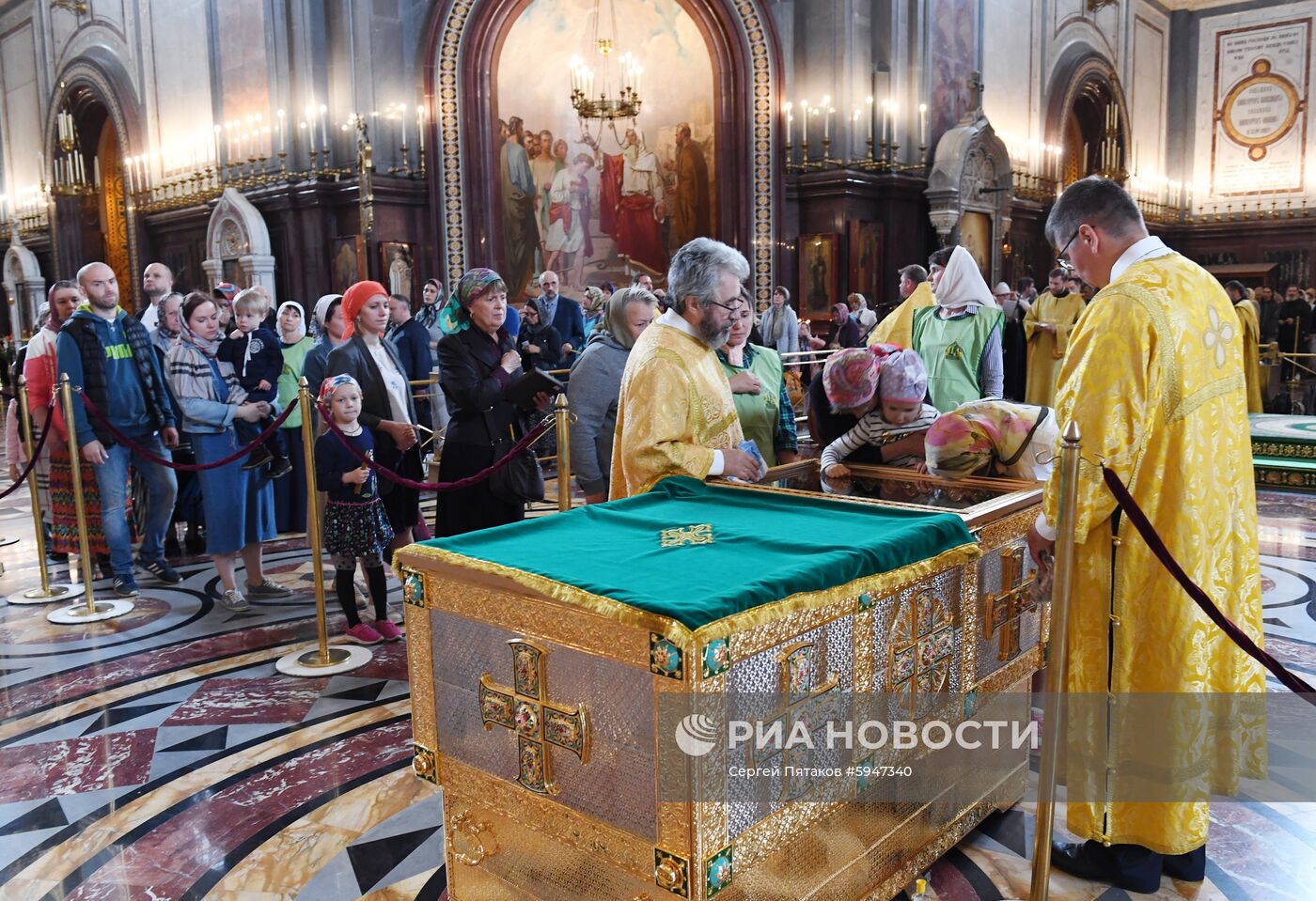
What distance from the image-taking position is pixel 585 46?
1434 centimetres

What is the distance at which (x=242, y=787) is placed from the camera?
3.50 m

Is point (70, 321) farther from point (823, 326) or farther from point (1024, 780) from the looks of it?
point (823, 326)

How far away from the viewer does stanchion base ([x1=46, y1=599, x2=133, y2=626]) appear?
17.9 ft

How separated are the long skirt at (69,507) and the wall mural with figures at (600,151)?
794 centimetres

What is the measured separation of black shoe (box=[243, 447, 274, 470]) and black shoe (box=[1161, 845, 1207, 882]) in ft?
14.8

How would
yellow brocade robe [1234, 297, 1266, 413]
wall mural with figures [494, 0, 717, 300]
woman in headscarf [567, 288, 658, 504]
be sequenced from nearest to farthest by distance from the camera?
woman in headscarf [567, 288, 658, 504] < yellow brocade robe [1234, 297, 1266, 413] < wall mural with figures [494, 0, 717, 300]

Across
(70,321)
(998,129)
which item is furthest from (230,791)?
(998,129)

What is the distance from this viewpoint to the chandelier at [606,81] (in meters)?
12.8

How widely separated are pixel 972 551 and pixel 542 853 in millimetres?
1301

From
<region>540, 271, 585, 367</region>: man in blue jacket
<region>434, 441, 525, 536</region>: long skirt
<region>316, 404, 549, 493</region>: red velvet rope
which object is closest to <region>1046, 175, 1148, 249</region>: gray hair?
<region>316, 404, 549, 493</region>: red velvet rope

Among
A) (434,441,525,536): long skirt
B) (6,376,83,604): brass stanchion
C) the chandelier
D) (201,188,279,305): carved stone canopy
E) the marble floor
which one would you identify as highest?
the chandelier

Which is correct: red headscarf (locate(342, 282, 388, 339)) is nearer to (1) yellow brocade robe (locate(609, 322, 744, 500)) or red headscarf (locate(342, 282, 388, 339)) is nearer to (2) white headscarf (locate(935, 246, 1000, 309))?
(1) yellow brocade robe (locate(609, 322, 744, 500))

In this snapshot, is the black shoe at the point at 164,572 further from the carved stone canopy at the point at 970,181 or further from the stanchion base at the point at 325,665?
the carved stone canopy at the point at 970,181

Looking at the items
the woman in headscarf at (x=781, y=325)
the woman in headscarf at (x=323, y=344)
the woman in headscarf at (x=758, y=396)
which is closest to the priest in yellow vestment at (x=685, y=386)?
the woman in headscarf at (x=758, y=396)
